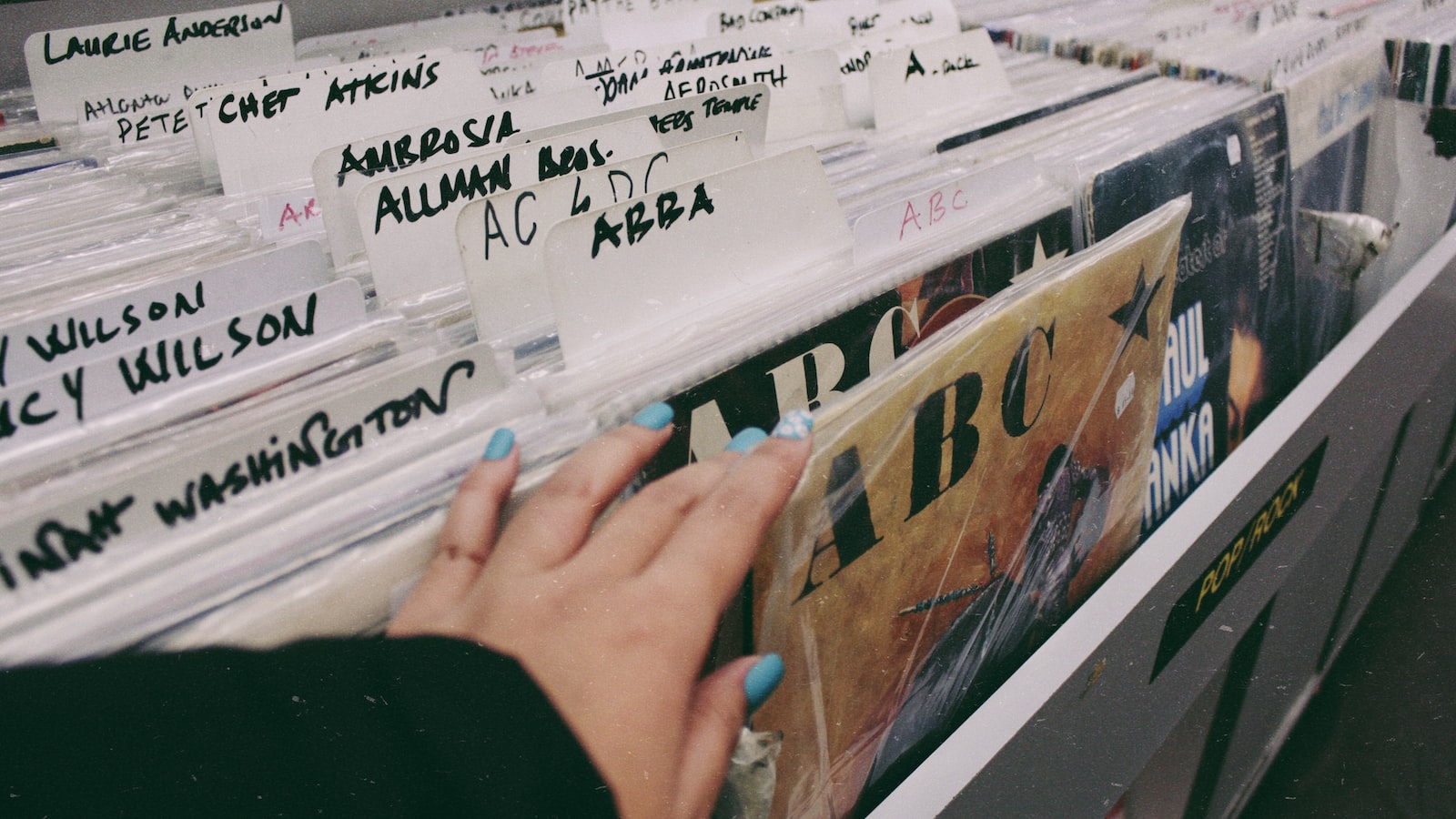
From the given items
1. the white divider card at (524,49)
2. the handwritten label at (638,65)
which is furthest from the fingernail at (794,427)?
the white divider card at (524,49)

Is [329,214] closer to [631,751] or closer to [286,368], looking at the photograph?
[286,368]

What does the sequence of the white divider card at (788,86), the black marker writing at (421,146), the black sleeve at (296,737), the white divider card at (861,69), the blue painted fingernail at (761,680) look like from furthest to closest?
the white divider card at (861,69), the white divider card at (788,86), the black marker writing at (421,146), the blue painted fingernail at (761,680), the black sleeve at (296,737)

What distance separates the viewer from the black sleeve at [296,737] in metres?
0.30

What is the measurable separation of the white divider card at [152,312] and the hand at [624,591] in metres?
0.19

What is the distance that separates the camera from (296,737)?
32 cm

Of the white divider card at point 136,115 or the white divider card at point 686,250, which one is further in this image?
the white divider card at point 136,115

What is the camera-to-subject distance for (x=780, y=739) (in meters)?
0.48

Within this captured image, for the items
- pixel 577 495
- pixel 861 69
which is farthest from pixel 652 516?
pixel 861 69

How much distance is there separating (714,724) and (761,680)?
→ 38mm

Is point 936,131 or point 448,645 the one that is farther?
point 936,131

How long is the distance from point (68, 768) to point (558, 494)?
0.66ft

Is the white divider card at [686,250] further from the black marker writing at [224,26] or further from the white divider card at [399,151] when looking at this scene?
the black marker writing at [224,26]

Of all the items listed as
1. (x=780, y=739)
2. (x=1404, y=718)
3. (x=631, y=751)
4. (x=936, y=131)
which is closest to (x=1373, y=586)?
(x=1404, y=718)

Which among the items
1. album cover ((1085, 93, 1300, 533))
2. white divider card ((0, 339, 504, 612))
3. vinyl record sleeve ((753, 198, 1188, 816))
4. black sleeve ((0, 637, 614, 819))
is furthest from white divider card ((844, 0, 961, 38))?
black sleeve ((0, 637, 614, 819))
